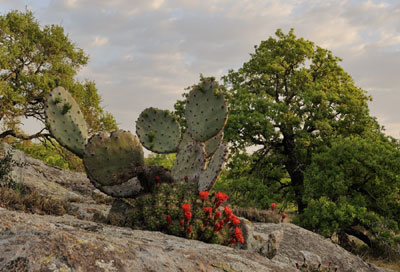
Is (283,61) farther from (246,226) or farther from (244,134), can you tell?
(246,226)

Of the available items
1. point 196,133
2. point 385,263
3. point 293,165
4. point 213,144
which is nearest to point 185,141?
point 213,144

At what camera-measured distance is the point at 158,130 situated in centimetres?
966

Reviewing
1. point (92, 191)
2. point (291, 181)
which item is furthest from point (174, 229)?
point (291, 181)

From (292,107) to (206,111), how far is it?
32.5ft

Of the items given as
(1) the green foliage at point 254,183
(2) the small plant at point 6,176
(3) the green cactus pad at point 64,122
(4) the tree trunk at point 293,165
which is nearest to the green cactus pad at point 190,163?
(3) the green cactus pad at point 64,122

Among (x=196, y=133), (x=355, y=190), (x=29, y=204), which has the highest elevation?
(x=196, y=133)

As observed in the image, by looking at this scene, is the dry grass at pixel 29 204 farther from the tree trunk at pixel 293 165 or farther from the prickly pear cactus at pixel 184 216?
the tree trunk at pixel 293 165

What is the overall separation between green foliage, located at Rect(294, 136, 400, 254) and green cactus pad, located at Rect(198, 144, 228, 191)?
733cm

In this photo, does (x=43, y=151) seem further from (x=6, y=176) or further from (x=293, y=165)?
(x=6, y=176)

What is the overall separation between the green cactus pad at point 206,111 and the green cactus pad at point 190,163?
30 cm

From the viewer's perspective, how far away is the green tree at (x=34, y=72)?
22.2 meters

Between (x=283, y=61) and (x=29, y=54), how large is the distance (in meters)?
15.9

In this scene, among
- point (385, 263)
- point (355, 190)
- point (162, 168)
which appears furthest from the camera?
point (355, 190)

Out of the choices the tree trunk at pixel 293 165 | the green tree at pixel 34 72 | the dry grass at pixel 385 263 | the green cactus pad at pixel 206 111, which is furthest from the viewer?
the green tree at pixel 34 72
